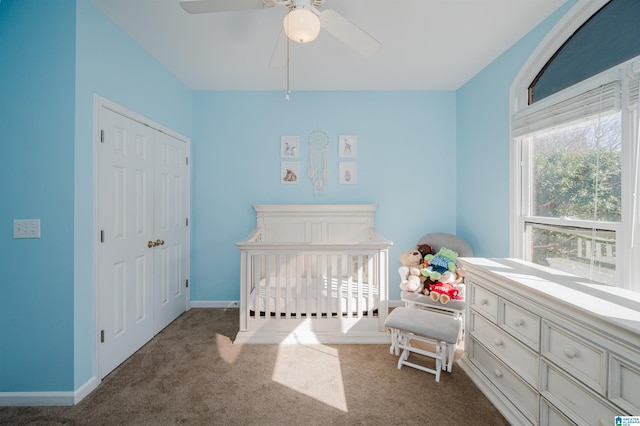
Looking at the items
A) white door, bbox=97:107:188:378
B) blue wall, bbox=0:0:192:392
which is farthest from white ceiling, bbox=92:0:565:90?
white door, bbox=97:107:188:378

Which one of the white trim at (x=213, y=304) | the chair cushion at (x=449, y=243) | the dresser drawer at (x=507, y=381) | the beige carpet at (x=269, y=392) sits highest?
the chair cushion at (x=449, y=243)

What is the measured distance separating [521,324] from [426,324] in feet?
1.92

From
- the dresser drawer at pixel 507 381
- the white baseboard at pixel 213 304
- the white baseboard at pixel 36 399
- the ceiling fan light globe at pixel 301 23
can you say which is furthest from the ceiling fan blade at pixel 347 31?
the white baseboard at pixel 213 304

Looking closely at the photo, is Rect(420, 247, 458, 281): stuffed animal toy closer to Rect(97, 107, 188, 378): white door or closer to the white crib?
the white crib

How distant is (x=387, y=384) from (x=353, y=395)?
260 mm

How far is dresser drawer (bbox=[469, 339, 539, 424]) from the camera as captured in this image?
4.73 ft

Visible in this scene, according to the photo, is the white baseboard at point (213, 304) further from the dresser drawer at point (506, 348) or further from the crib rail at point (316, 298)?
the dresser drawer at point (506, 348)

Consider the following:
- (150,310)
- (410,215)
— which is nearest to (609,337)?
(410,215)

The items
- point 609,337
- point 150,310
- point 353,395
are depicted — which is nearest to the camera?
point 609,337

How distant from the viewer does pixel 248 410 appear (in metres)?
1.67

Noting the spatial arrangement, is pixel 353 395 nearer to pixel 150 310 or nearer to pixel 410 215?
pixel 150 310

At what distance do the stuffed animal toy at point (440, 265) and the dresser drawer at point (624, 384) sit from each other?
1.43 meters

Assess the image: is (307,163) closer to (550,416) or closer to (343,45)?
(343,45)

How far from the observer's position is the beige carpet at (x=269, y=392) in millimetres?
1605
